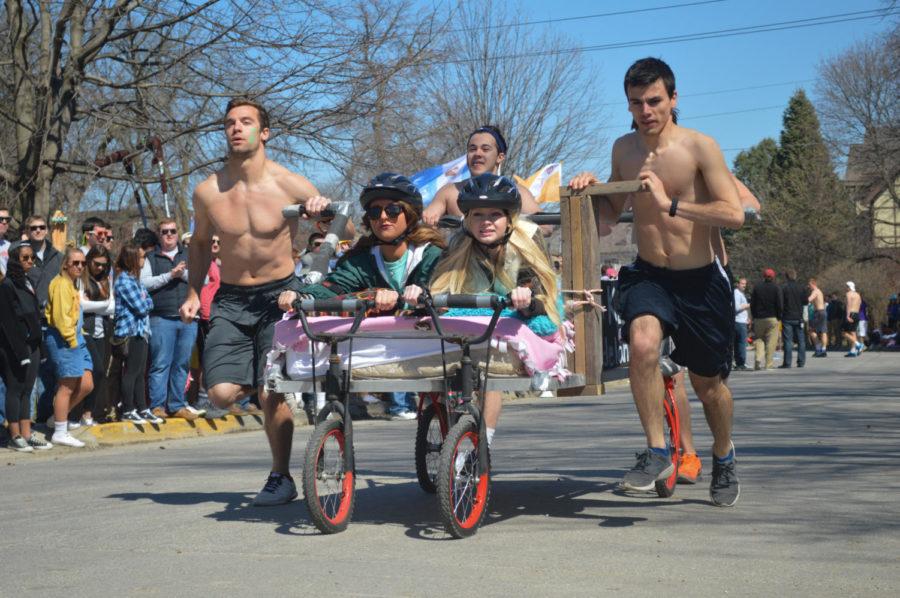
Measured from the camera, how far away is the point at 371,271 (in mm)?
7492

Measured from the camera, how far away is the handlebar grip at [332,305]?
6.60 m

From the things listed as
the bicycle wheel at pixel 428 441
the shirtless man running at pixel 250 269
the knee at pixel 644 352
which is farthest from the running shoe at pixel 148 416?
the knee at pixel 644 352

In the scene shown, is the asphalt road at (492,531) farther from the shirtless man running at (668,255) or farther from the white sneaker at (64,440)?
the white sneaker at (64,440)

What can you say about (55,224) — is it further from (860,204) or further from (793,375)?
(860,204)

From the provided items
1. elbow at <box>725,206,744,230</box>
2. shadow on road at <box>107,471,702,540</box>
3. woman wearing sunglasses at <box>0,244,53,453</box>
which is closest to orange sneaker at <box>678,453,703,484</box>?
shadow on road at <box>107,471,702,540</box>

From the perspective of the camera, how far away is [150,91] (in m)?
19.1

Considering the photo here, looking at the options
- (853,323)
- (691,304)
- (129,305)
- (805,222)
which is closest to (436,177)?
(129,305)

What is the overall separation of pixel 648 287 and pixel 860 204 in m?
63.0

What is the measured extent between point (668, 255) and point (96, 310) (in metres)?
8.16

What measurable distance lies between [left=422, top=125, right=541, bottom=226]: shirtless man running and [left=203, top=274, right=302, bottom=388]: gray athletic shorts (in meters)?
1.33

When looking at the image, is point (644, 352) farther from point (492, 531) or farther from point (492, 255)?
point (492, 531)

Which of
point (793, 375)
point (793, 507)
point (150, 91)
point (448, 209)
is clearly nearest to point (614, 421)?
point (448, 209)

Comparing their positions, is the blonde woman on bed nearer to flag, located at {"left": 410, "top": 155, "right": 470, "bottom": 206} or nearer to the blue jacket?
the blue jacket

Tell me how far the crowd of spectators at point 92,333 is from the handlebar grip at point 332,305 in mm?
6293
